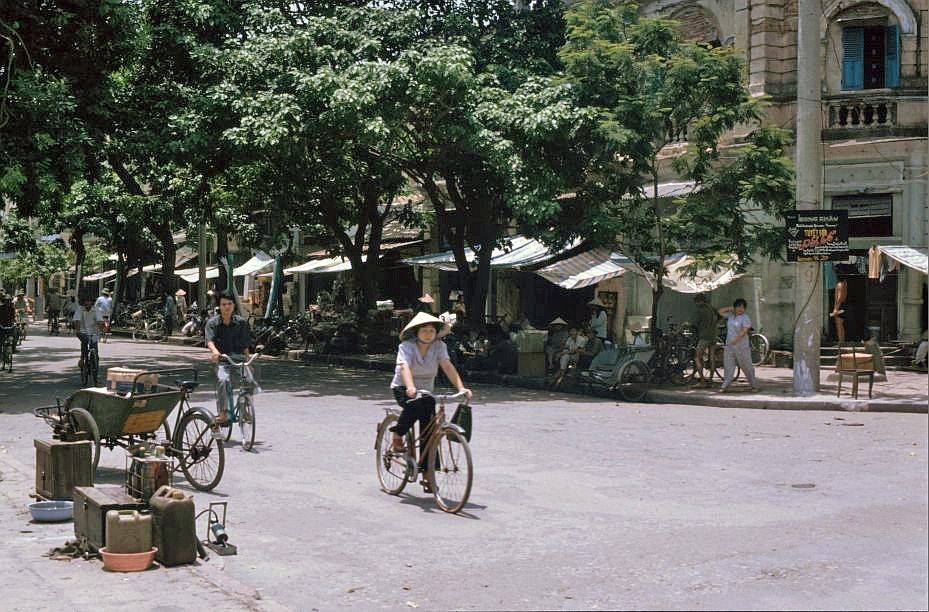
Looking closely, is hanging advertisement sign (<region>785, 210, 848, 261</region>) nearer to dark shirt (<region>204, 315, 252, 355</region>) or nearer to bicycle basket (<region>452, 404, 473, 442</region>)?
dark shirt (<region>204, 315, 252, 355</region>)

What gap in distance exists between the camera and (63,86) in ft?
58.4

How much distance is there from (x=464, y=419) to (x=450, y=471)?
0.49m

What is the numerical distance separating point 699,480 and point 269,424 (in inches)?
258

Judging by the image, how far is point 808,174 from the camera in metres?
17.8

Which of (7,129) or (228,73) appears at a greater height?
(228,73)

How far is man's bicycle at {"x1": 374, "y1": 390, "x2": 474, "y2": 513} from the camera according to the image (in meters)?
8.66

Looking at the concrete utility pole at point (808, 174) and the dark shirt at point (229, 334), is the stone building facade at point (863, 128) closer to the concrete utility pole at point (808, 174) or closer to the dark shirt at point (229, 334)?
the concrete utility pole at point (808, 174)

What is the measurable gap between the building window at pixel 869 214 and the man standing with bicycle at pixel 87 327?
1600cm

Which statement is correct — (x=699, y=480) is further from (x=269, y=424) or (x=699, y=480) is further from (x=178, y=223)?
(x=178, y=223)

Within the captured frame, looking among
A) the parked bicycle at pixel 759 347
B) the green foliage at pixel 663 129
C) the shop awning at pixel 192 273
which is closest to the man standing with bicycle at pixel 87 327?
the green foliage at pixel 663 129

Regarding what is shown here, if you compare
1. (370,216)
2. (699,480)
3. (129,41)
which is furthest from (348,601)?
(370,216)

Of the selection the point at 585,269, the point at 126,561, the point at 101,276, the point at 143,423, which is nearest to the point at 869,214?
the point at 585,269

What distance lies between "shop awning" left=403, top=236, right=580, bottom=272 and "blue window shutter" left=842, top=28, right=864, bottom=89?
23.9ft

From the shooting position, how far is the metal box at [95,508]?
7051 mm
